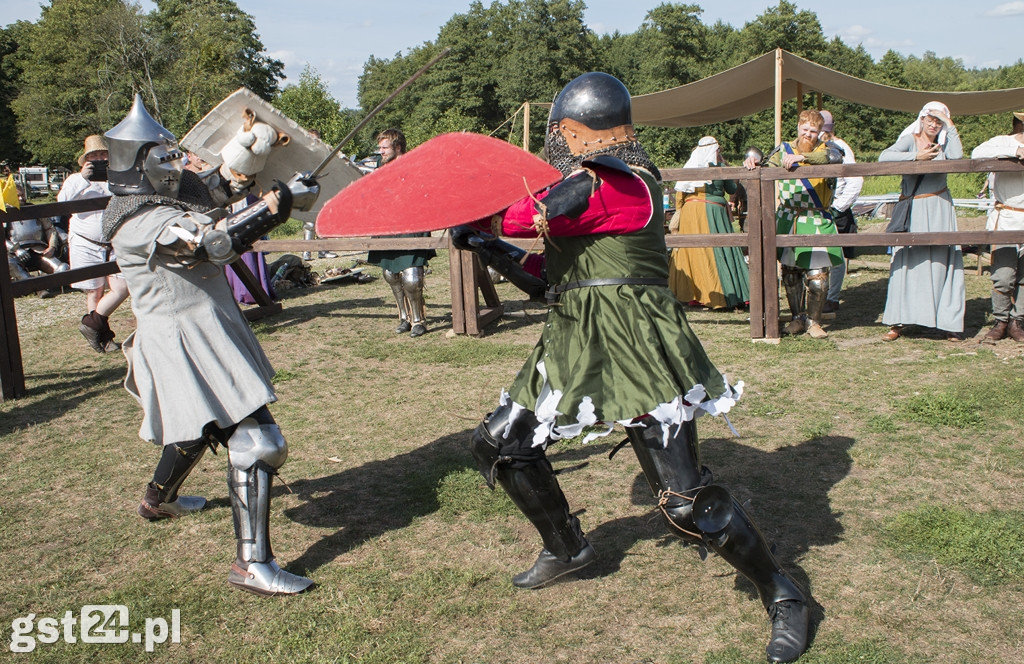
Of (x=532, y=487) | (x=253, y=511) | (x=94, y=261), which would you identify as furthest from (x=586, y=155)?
(x=94, y=261)

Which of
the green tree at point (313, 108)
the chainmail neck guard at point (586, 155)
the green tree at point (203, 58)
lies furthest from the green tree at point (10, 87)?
the chainmail neck guard at point (586, 155)

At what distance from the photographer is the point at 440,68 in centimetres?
4259

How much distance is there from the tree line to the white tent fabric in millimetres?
19568

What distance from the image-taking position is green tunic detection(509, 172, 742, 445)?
250cm

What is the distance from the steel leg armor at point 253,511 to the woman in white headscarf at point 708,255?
5522mm

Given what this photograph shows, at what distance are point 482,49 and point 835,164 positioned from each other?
3722cm

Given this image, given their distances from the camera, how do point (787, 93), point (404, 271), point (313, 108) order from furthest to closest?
point (313, 108)
point (787, 93)
point (404, 271)

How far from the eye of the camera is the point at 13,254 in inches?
409

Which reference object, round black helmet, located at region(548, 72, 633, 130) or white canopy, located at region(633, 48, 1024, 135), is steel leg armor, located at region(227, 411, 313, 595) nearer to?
round black helmet, located at region(548, 72, 633, 130)

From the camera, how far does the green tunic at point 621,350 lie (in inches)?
98.4

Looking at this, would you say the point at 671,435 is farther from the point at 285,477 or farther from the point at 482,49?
the point at 482,49

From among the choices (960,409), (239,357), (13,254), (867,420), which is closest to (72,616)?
(239,357)

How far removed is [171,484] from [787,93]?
9.68 meters

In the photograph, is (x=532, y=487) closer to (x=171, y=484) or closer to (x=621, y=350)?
(x=621, y=350)
